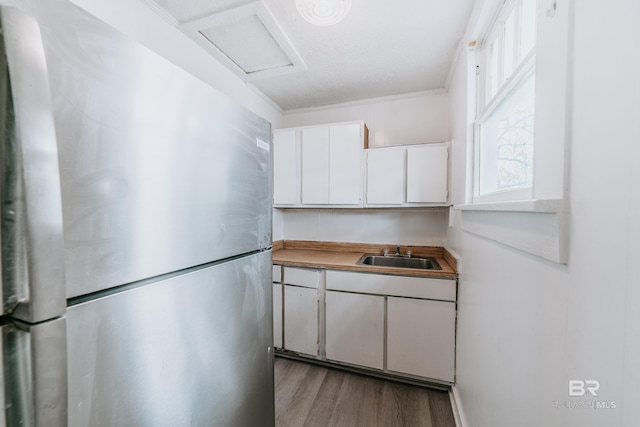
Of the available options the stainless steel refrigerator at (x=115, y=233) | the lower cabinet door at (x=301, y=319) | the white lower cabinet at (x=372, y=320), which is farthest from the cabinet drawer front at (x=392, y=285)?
the stainless steel refrigerator at (x=115, y=233)

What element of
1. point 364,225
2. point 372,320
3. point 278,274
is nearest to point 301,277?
point 278,274

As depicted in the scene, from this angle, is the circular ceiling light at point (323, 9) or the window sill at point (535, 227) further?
the circular ceiling light at point (323, 9)

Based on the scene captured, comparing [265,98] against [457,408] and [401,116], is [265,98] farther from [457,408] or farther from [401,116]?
[457,408]

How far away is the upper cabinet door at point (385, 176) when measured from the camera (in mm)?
2010

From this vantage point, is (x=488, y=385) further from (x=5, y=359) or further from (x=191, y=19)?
(x=191, y=19)

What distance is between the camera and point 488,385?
97 cm

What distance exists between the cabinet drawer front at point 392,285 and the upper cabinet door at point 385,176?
0.67m

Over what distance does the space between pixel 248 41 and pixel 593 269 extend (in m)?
1.91

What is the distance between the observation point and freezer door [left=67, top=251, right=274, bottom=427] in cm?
41

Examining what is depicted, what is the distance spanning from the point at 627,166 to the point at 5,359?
967 mm

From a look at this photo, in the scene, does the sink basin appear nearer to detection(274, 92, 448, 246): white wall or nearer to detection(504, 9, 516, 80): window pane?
detection(274, 92, 448, 246): white wall

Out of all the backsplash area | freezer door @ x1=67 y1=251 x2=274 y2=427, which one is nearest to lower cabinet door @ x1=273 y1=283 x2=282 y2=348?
the backsplash area

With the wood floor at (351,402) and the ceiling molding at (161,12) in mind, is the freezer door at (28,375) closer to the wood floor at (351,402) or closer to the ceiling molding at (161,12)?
the wood floor at (351,402)

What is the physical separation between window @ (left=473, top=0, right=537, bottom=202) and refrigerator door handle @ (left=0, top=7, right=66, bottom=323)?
3.70 feet
